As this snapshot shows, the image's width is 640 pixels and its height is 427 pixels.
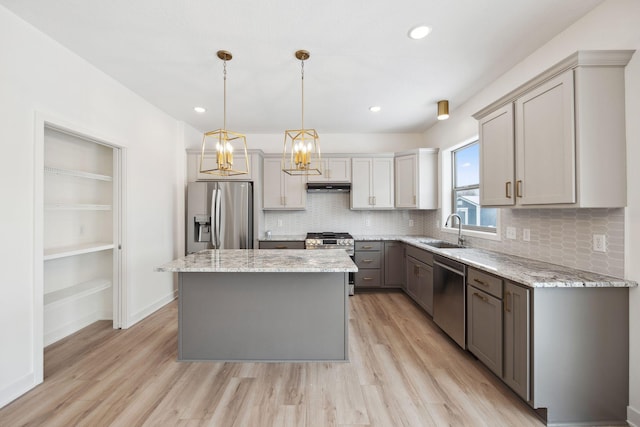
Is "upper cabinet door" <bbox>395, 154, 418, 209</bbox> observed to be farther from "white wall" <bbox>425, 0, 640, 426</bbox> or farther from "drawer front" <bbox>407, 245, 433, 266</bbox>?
"white wall" <bbox>425, 0, 640, 426</bbox>

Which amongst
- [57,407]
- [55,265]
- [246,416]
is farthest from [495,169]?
[55,265]

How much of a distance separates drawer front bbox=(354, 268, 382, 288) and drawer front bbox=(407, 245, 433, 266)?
2.03 ft

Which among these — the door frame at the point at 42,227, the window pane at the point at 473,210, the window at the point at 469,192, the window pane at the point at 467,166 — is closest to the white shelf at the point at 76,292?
the door frame at the point at 42,227

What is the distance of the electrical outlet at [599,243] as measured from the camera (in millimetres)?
1757

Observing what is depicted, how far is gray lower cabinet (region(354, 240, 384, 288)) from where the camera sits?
4223 mm

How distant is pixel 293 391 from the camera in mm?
1950

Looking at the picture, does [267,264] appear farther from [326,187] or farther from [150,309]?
[326,187]

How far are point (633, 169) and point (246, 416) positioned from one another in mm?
2790

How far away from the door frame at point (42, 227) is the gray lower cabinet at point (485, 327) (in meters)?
3.33

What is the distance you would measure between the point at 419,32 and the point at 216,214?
3.16 meters

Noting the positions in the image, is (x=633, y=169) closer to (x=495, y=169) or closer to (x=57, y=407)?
(x=495, y=169)

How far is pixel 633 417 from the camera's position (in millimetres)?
1606

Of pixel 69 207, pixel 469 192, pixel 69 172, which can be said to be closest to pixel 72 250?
pixel 69 207

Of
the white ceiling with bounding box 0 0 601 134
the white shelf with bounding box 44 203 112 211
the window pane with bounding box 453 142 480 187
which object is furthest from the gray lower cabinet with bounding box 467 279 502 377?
the white shelf with bounding box 44 203 112 211
